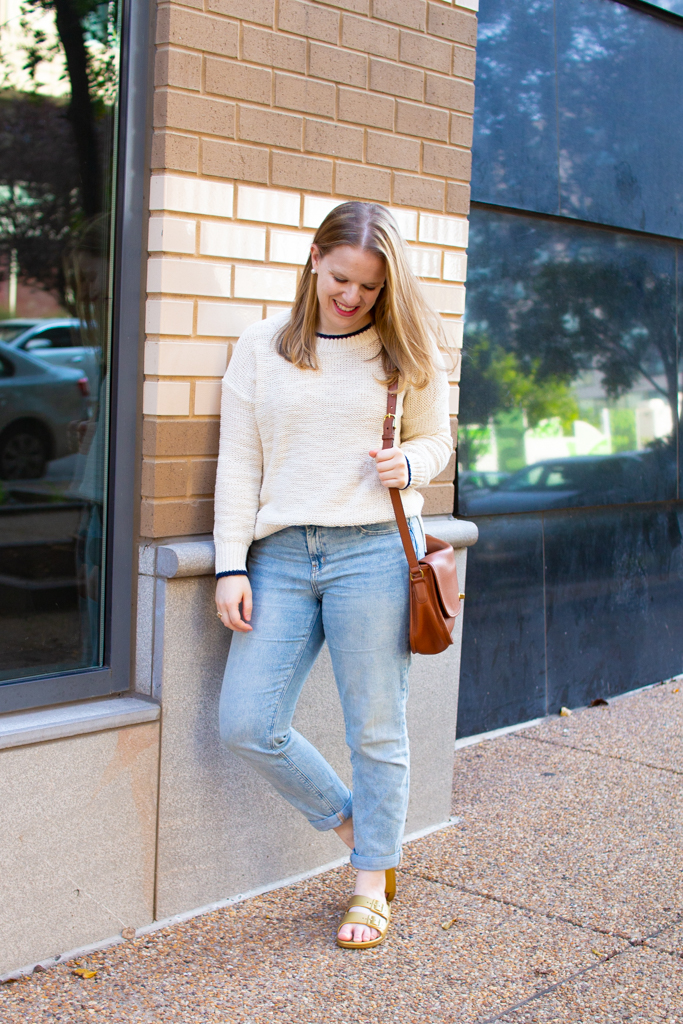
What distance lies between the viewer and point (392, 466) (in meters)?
2.86

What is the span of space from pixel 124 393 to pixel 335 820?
140 centimetres

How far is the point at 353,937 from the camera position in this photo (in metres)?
3.08

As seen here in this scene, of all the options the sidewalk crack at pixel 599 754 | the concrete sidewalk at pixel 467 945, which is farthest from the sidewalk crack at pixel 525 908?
the sidewalk crack at pixel 599 754

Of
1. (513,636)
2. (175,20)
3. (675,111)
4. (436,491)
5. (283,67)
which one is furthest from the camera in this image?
(675,111)

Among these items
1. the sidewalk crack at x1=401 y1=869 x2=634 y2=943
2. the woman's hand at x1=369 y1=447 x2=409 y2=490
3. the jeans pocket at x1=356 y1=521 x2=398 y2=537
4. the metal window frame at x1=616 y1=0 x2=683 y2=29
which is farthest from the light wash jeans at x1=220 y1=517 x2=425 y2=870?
the metal window frame at x1=616 y1=0 x2=683 y2=29

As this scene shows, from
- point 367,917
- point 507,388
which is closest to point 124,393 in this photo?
point 367,917

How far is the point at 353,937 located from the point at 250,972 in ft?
1.05

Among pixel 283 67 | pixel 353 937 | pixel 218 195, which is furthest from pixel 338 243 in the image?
pixel 353 937

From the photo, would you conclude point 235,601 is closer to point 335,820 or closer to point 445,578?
point 445,578

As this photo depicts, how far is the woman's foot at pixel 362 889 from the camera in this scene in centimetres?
309

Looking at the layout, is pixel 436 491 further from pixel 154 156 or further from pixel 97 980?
pixel 97 980

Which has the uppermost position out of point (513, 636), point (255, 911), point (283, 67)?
point (283, 67)

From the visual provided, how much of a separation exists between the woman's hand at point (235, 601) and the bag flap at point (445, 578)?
0.50m

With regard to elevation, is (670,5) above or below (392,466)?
above
